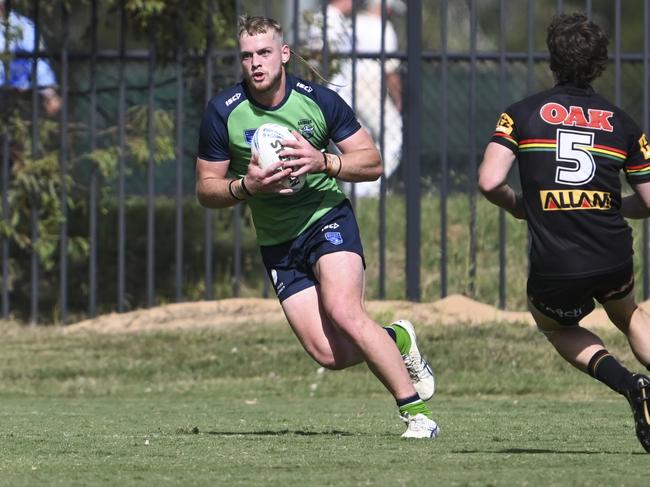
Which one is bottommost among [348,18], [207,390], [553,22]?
[207,390]

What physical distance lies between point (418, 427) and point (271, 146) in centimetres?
141

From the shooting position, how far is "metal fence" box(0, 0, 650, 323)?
40.8 ft

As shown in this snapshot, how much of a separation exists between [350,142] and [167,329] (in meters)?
5.87

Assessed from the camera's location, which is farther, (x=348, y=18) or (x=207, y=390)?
(x=348, y=18)

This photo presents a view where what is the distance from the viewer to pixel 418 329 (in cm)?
1206

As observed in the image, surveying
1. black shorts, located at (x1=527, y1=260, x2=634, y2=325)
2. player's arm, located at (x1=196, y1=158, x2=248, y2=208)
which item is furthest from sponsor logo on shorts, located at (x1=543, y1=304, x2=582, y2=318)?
player's arm, located at (x1=196, y1=158, x2=248, y2=208)

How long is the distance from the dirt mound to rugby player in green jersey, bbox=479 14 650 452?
6.10m

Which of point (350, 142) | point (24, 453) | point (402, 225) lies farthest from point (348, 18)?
point (24, 453)

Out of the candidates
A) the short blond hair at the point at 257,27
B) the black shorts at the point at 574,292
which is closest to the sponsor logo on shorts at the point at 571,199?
the black shorts at the point at 574,292

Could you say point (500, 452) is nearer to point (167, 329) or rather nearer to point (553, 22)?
point (553, 22)

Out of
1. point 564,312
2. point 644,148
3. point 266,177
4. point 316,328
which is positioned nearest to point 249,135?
point 266,177

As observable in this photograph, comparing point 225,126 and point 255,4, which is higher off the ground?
point 255,4

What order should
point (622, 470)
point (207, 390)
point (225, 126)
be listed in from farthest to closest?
point (207, 390) < point (225, 126) < point (622, 470)

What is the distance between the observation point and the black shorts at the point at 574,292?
598cm
